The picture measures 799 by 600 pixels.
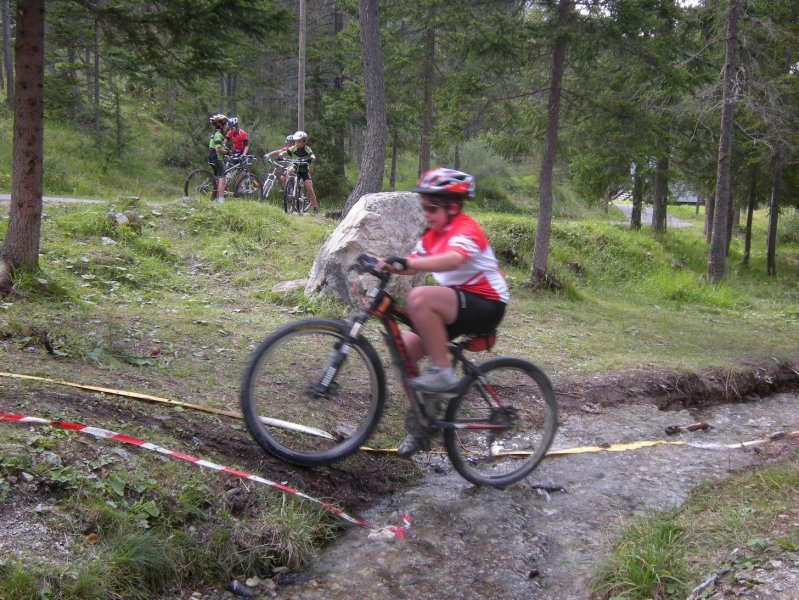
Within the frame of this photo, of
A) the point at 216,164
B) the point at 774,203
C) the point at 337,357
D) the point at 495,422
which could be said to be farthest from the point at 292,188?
the point at 774,203

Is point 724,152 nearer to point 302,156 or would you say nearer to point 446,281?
point 302,156

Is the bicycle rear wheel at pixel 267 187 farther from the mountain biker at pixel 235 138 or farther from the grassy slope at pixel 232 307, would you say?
the grassy slope at pixel 232 307

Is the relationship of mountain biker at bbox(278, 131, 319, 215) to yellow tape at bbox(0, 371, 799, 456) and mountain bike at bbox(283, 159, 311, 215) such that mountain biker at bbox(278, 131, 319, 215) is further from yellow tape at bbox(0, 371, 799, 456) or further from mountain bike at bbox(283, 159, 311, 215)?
yellow tape at bbox(0, 371, 799, 456)

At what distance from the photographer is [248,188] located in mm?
15828

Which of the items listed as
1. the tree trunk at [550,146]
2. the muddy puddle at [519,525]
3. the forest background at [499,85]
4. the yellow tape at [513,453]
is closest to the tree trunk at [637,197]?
the forest background at [499,85]

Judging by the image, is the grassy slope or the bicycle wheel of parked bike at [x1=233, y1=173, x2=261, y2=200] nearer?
the grassy slope

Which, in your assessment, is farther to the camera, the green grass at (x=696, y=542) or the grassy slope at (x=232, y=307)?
the grassy slope at (x=232, y=307)

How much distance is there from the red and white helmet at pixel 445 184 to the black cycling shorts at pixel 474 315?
0.61 m

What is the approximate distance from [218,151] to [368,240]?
20.2 feet

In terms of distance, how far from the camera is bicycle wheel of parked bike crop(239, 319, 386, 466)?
415 centimetres

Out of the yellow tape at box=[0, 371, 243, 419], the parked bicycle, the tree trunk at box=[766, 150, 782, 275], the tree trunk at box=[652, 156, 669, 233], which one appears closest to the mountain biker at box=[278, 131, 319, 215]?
the parked bicycle

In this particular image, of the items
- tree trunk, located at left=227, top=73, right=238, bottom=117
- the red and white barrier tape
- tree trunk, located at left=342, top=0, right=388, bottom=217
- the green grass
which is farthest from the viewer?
tree trunk, located at left=227, top=73, right=238, bottom=117

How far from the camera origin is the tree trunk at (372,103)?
44.5 ft

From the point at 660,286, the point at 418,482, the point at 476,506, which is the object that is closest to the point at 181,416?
the point at 418,482
